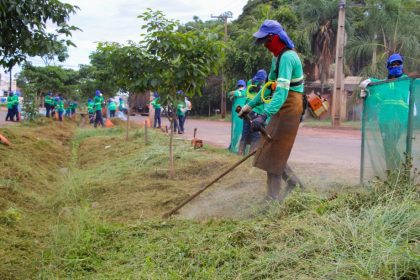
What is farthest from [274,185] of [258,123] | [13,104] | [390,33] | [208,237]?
[390,33]

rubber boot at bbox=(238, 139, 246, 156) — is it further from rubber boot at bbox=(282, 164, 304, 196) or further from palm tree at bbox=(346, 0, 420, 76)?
palm tree at bbox=(346, 0, 420, 76)

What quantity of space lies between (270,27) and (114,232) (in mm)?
2563

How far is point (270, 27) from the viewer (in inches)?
182

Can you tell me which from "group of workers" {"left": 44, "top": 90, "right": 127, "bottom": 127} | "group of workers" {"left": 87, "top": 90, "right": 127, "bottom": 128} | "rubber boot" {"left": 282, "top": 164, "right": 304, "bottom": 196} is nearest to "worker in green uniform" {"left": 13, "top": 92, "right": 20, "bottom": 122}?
"group of workers" {"left": 44, "top": 90, "right": 127, "bottom": 127}

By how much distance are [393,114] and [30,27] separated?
3979mm

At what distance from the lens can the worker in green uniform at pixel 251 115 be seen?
7998 mm

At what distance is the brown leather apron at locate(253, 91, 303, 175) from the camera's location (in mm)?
4707

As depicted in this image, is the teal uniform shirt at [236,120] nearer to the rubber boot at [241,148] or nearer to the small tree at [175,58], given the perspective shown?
the rubber boot at [241,148]

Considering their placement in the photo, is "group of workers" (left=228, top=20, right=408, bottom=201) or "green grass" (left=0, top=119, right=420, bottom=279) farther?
"group of workers" (left=228, top=20, right=408, bottom=201)

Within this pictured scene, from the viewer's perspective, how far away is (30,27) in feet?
15.7

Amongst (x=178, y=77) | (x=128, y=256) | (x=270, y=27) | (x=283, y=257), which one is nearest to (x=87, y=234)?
(x=128, y=256)

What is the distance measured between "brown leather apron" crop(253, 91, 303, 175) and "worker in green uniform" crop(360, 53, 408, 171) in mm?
1028

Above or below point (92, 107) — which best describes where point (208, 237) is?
below

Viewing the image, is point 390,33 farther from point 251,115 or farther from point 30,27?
point 30,27
